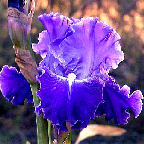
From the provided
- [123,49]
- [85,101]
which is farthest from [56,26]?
[123,49]

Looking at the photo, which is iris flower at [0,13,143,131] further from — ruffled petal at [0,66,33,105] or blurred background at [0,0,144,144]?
blurred background at [0,0,144,144]

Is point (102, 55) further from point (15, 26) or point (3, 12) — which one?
point (3, 12)

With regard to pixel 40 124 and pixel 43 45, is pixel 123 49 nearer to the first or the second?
pixel 43 45

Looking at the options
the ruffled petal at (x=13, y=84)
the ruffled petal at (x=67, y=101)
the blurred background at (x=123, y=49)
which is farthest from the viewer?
the blurred background at (x=123, y=49)

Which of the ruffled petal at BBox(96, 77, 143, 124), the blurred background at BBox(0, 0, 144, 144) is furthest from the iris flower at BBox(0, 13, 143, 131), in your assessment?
the blurred background at BBox(0, 0, 144, 144)

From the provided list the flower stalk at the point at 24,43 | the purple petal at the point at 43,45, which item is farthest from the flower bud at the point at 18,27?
the purple petal at the point at 43,45

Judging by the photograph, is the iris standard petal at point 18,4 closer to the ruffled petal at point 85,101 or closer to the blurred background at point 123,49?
the ruffled petal at point 85,101

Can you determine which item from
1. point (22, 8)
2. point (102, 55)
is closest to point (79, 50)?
point (102, 55)
